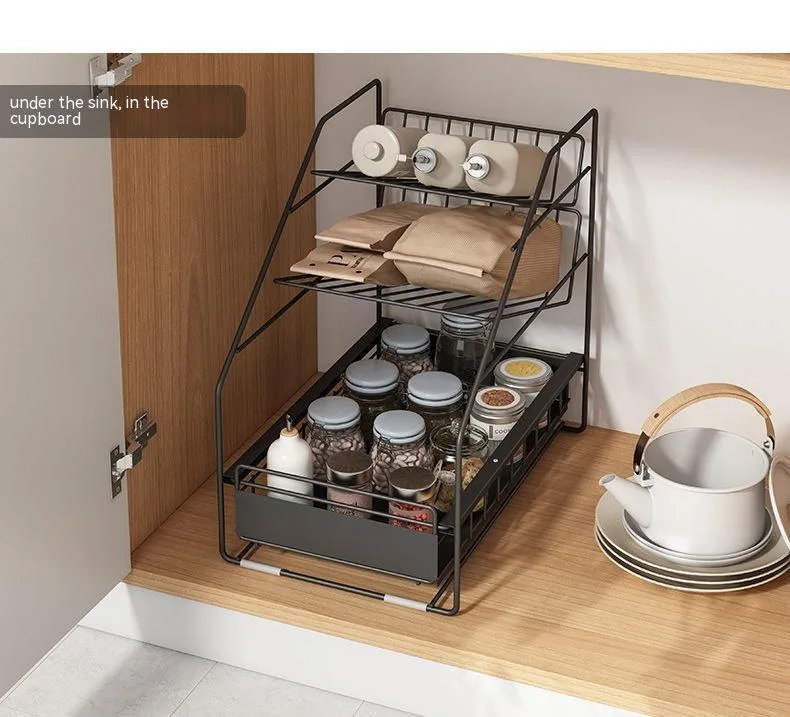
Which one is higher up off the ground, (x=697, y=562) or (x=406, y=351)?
(x=406, y=351)

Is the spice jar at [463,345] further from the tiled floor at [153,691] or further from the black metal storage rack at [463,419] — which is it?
the tiled floor at [153,691]

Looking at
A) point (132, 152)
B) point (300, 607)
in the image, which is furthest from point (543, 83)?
point (300, 607)

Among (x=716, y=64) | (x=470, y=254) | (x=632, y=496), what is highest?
(x=716, y=64)

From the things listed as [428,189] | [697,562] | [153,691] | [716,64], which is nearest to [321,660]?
[153,691]

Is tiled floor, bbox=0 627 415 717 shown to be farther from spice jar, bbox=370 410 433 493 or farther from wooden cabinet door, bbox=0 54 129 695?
spice jar, bbox=370 410 433 493

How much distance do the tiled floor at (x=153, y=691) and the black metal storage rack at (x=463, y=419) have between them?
0.39ft

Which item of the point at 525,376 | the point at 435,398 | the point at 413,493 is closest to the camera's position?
the point at 413,493

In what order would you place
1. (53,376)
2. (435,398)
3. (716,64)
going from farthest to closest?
(435,398)
(53,376)
(716,64)

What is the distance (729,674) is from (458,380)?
415 millimetres

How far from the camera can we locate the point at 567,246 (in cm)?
153

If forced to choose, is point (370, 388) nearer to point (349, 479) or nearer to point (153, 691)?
point (349, 479)

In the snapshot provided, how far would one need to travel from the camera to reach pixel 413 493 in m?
1.26

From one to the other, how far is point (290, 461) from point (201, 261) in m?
0.24
